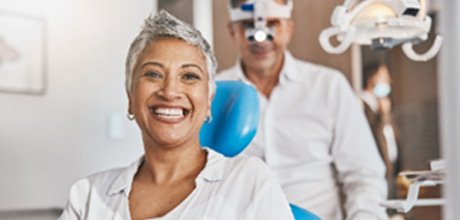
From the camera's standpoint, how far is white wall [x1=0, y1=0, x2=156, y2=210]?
9.63ft

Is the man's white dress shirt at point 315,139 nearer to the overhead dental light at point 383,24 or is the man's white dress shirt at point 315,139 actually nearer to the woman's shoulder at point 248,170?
the overhead dental light at point 383,24

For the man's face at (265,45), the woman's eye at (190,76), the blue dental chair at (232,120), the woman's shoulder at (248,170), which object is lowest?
the woman's shoulder at (248,170)

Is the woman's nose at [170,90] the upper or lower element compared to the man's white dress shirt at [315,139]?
upper

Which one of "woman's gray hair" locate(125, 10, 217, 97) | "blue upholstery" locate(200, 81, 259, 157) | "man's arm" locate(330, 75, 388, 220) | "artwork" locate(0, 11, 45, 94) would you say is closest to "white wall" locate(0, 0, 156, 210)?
"artwork" locate(0, 11, 45, 94)

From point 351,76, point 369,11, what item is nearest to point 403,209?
point 369,11

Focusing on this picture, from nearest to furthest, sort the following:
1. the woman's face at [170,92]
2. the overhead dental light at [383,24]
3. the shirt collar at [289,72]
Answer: the woman's face at [170,92] < the overhead dental light at [383,24] < the shirt collar at [289,72]

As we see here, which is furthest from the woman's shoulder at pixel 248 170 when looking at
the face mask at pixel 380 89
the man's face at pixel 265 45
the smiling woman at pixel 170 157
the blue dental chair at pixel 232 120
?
the face mask at pixel 380 89

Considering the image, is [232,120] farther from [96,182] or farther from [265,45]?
[265,45]

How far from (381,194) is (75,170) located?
1.41m

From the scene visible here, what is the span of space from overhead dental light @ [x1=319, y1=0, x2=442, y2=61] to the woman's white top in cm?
48

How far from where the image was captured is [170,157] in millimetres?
1559

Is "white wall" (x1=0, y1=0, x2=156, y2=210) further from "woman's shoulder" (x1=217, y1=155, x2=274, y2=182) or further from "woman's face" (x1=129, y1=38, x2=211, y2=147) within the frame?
"woman's shoulder" (x1=217, y1=155, x2=274, y2=182)

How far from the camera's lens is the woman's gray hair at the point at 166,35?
1536mm

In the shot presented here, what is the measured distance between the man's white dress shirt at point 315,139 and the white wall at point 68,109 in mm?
904
